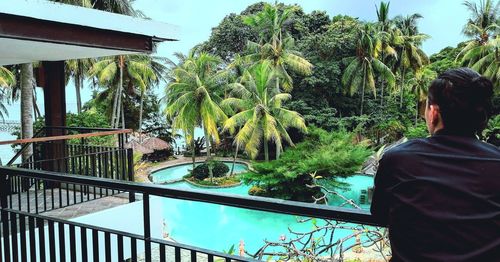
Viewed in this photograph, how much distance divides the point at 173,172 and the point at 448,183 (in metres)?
21.1

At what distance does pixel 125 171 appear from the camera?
20.7 feet

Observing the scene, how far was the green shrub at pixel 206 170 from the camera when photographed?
19609 mm

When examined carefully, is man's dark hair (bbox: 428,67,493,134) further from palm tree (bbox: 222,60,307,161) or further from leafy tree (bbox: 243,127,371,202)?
palm tree (bbox: 222,60,307,161)

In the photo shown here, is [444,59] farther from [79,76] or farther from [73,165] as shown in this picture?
[73,165]

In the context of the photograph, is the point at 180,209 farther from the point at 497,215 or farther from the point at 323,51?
the point at 497,215

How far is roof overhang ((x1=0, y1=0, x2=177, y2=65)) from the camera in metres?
3.74

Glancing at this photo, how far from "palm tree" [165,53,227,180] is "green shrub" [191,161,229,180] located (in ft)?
2.46

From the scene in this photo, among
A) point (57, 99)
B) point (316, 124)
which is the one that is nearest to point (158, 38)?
point (57, 99)

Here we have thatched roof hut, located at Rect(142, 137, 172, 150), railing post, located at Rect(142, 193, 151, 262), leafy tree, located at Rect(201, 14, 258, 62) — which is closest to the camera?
railing post, located at Rect(142, 193, 151, 262)

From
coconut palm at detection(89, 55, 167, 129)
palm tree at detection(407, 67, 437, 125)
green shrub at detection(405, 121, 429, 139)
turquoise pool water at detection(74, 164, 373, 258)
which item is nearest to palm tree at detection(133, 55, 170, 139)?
coconut palm at detection(89, 55, 167, 129)

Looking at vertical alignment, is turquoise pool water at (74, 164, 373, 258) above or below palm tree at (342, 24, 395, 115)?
below

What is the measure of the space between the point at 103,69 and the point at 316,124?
1111cm

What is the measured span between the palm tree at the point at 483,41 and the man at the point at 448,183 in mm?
21179

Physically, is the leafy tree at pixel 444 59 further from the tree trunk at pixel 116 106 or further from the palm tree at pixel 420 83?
the tree trunk at pixel 116 106
